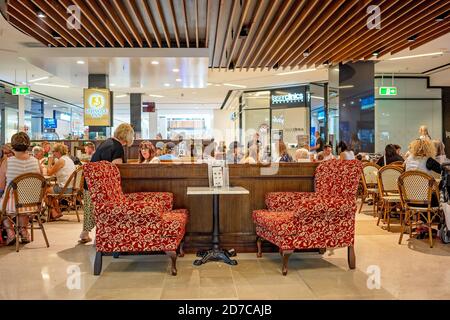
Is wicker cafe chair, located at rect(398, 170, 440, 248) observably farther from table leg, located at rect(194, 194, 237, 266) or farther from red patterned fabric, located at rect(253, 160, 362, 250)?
table leg, located at rect(194, 194, 237, 266)

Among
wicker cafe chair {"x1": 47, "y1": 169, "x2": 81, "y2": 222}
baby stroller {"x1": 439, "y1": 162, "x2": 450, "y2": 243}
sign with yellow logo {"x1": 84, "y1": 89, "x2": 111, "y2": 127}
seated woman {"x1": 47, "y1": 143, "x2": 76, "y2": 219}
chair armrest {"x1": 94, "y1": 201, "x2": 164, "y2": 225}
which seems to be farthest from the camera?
sign with yellow logo {"x1": 84, "y1": 89, "x2": 111, "y2": 127}

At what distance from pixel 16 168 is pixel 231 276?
3.34 m

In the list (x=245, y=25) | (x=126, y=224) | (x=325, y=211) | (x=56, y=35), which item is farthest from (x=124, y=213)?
(x=56, y=35)

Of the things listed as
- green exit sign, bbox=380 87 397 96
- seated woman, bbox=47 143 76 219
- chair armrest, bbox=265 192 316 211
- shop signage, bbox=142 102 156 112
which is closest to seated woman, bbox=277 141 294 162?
chair armrest, bbox=265 192 316 211

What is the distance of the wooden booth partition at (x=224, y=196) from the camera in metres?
4.85

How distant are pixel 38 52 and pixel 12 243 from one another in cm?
462

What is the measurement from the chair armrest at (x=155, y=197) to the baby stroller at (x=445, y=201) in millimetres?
3580

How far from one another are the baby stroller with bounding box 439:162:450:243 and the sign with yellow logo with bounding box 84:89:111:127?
7.98 meters

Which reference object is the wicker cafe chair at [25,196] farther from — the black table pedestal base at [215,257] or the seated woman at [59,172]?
the black table pedestal base at [215,257]

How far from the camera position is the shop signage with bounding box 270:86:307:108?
16.1 m

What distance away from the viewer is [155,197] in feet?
15.1

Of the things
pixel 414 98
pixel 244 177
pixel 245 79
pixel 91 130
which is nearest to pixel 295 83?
pixel 245 79

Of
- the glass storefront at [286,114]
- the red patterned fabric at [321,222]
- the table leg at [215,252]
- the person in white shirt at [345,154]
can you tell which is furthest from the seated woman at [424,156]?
the glass storefront at [286,114]
